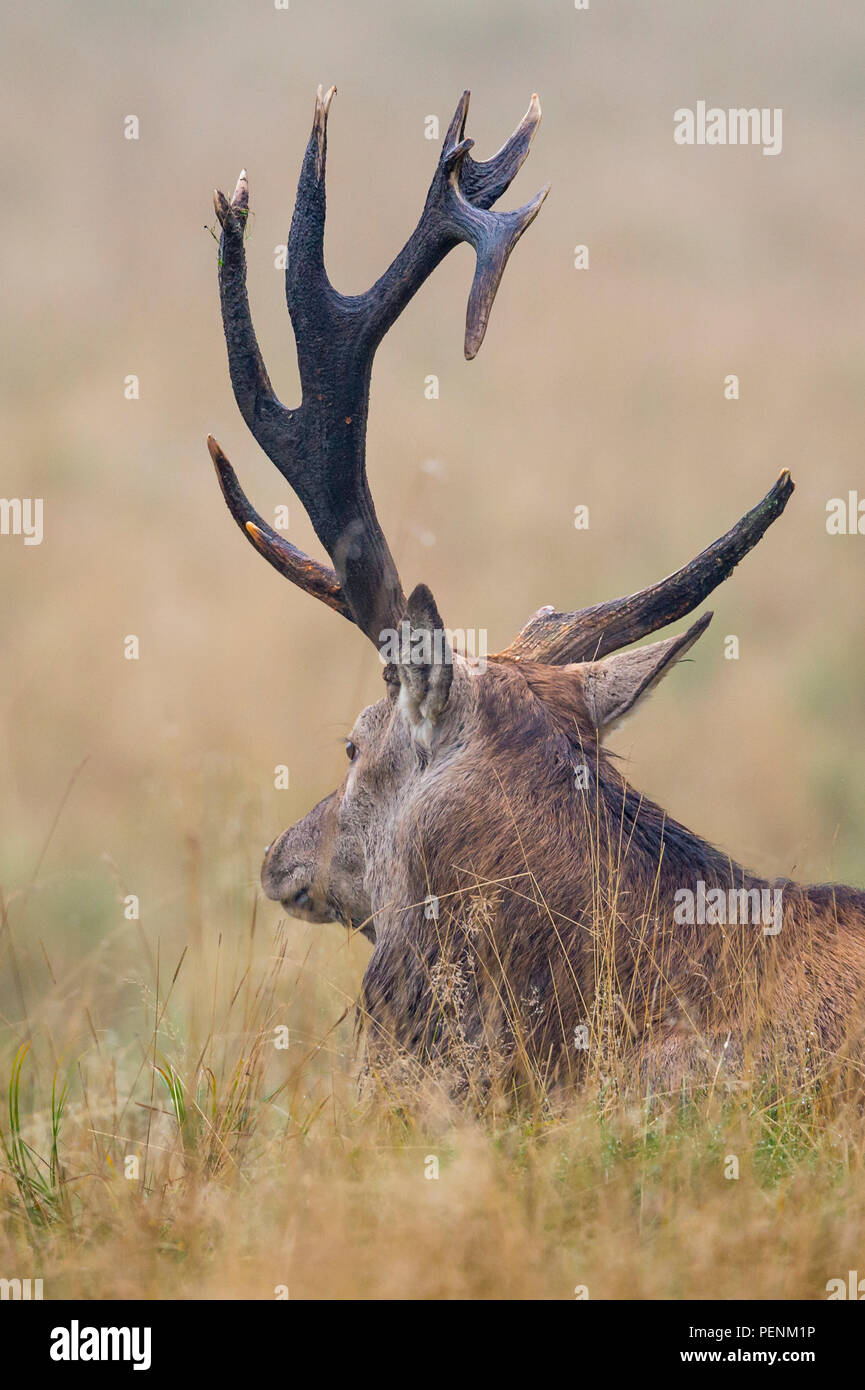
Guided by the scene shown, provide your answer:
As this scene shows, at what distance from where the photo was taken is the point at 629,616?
492cm

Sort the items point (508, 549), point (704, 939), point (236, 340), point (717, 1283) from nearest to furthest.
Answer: point (717, 1283) < point (704, 939) < point (236, 340) < point (508, 549)

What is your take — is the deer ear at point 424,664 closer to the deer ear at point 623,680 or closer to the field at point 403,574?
the deer ear at point 623,680

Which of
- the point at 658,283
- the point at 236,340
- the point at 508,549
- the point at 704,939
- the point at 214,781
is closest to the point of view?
the point at 704,939

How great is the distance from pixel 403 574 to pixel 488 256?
1188cm

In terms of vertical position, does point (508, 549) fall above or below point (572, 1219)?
above

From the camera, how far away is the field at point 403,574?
11.1 ft

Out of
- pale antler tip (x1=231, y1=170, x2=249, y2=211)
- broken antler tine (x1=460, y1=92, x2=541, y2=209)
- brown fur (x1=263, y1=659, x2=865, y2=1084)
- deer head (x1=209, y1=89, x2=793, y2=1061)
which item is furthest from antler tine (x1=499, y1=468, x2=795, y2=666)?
pale antler tip (x1=231, y1=170, x2=249, y2=211)

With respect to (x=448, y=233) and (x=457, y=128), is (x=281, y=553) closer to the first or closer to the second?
(x=448, y=233)

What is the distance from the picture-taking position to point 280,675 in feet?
43.9

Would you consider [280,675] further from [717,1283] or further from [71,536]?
[717,1283]

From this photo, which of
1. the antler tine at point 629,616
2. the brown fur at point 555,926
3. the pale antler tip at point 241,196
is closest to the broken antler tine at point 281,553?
the brown fur at point 555,926

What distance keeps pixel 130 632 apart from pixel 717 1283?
11664 millimetres

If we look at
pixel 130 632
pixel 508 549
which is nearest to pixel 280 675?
pixel 130 632

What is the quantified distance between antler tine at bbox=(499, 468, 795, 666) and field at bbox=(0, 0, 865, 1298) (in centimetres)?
47
